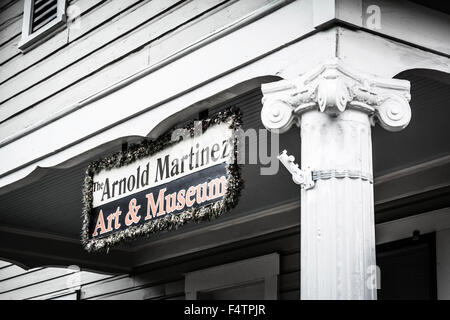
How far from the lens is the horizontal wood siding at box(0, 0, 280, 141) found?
615 centimetres

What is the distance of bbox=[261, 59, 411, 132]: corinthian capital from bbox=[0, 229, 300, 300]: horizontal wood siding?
3847 mm

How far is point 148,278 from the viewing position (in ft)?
33.5

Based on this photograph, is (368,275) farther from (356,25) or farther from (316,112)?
(356,25)

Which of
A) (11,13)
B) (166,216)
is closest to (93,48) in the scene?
(11,13)

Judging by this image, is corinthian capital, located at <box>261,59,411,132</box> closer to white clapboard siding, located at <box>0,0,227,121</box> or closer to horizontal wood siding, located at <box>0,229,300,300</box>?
white clapboard siding, located at <box>0,0,227,121</box>

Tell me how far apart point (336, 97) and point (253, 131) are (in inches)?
77.4

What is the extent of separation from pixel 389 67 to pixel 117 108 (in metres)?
2.53

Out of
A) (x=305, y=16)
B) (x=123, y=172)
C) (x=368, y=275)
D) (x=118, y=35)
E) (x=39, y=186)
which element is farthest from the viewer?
(x=39, y=186)

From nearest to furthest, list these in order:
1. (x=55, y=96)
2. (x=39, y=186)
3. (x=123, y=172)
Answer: (x=123, y=172), (x=55, y=96), (x=39, y=186)

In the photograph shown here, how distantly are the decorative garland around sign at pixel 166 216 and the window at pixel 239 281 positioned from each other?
8.49 feet

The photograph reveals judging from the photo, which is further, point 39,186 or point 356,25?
point 39,186

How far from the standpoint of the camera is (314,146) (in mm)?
4562

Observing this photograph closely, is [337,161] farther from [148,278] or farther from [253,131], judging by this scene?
[148,278]

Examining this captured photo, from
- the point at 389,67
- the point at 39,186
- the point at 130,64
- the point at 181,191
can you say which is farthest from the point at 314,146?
the point at 39,186
